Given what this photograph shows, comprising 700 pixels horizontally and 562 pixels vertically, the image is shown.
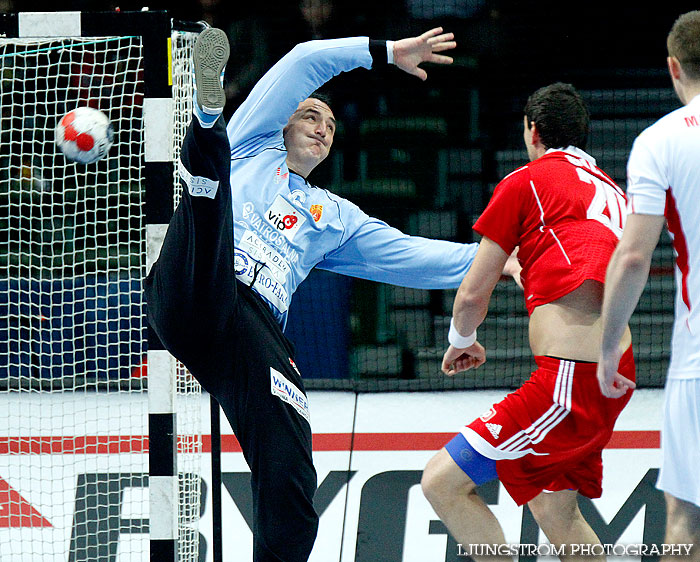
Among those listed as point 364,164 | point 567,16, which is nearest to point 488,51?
point 567,16

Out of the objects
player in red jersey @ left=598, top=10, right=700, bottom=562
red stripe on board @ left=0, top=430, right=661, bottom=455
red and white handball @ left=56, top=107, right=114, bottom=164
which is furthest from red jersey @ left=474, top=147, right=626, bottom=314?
red stripe on board @ left=0, top=430, right=661, bottom=455

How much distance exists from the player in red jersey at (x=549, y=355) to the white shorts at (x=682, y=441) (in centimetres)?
54

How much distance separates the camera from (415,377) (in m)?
7.26

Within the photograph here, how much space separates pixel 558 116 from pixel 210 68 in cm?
139

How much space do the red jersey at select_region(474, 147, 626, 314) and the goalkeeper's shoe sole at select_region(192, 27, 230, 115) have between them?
106 centimetres

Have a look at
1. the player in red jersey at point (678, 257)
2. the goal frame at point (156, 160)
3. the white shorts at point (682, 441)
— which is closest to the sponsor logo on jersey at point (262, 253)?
the goal frame at point (156, 160)

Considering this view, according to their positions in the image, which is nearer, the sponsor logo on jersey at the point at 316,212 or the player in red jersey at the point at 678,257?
A: the player in red jersey at the point at 678,257

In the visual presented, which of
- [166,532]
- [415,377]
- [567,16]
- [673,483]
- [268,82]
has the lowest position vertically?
[415,377]

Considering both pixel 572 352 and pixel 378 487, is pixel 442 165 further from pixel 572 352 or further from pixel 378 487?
pixel 572 352

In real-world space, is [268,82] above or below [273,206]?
above

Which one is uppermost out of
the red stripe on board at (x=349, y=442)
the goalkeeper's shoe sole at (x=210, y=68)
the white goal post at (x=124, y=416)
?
the goalkeeper's shoe sole at (x=210, y=68)

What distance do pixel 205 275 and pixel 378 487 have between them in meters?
2.32

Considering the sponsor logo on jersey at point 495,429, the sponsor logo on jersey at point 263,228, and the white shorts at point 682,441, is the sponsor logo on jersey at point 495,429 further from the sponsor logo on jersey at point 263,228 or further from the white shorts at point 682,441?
the sponsor logo on jersey at point 263,228

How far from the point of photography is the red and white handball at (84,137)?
3.52m
